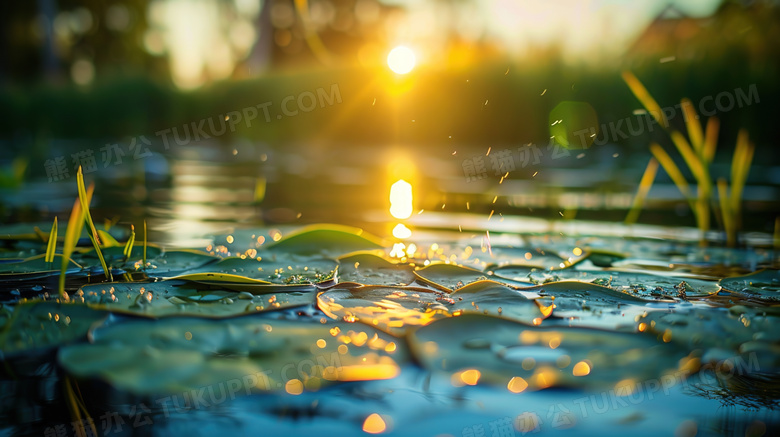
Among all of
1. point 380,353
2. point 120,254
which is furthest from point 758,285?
point 120,254

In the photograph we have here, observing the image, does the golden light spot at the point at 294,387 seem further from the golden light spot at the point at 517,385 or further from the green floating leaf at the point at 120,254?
the green floating leaf at the point at 120,254

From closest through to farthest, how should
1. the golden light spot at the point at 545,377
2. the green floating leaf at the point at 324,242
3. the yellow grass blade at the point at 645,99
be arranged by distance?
the golden light spot at the point at 545,377 < the green floating leaf at the point at 324,242 < the yellow grass blade at the point at 645,99

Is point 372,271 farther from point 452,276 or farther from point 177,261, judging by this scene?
point 177,261

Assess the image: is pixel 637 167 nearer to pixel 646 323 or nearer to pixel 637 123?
pixel 637 123

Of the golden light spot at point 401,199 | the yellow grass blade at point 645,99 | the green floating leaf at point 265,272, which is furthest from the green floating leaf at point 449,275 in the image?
the golden light spot at point 401,199

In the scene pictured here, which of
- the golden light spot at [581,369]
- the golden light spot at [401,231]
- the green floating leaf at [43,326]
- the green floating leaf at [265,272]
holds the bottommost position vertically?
the golden light spot at [581,369]
